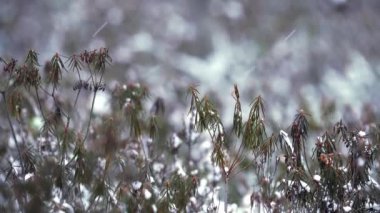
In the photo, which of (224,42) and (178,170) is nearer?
(178,170)

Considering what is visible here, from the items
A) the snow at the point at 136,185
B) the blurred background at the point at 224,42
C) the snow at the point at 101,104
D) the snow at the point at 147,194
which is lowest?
the snow at the point at 147,194

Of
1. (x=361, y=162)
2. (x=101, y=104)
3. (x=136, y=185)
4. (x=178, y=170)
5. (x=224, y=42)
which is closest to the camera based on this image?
(x=361, y=162)

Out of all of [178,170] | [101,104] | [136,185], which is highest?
[101,104]

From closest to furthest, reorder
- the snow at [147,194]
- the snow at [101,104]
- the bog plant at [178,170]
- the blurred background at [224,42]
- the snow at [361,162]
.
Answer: the bog plant at [178,170] → the snow at [361,162] → the snow at [147,194] → the snow at [101,104] → the blurred background at [224,42]

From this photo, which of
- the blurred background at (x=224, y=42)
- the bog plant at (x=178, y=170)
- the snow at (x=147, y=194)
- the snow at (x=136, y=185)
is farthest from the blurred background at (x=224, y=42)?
the snow at (x=147, y=194)

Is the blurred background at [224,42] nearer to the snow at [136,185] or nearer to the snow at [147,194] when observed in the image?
the snow at [136,185]

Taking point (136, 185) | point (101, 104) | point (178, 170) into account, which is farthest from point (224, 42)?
point (136, 185)

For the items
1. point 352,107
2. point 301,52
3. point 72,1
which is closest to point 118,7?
point 72,1

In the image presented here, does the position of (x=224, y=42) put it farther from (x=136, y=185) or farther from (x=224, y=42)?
(x=136, y=185)
